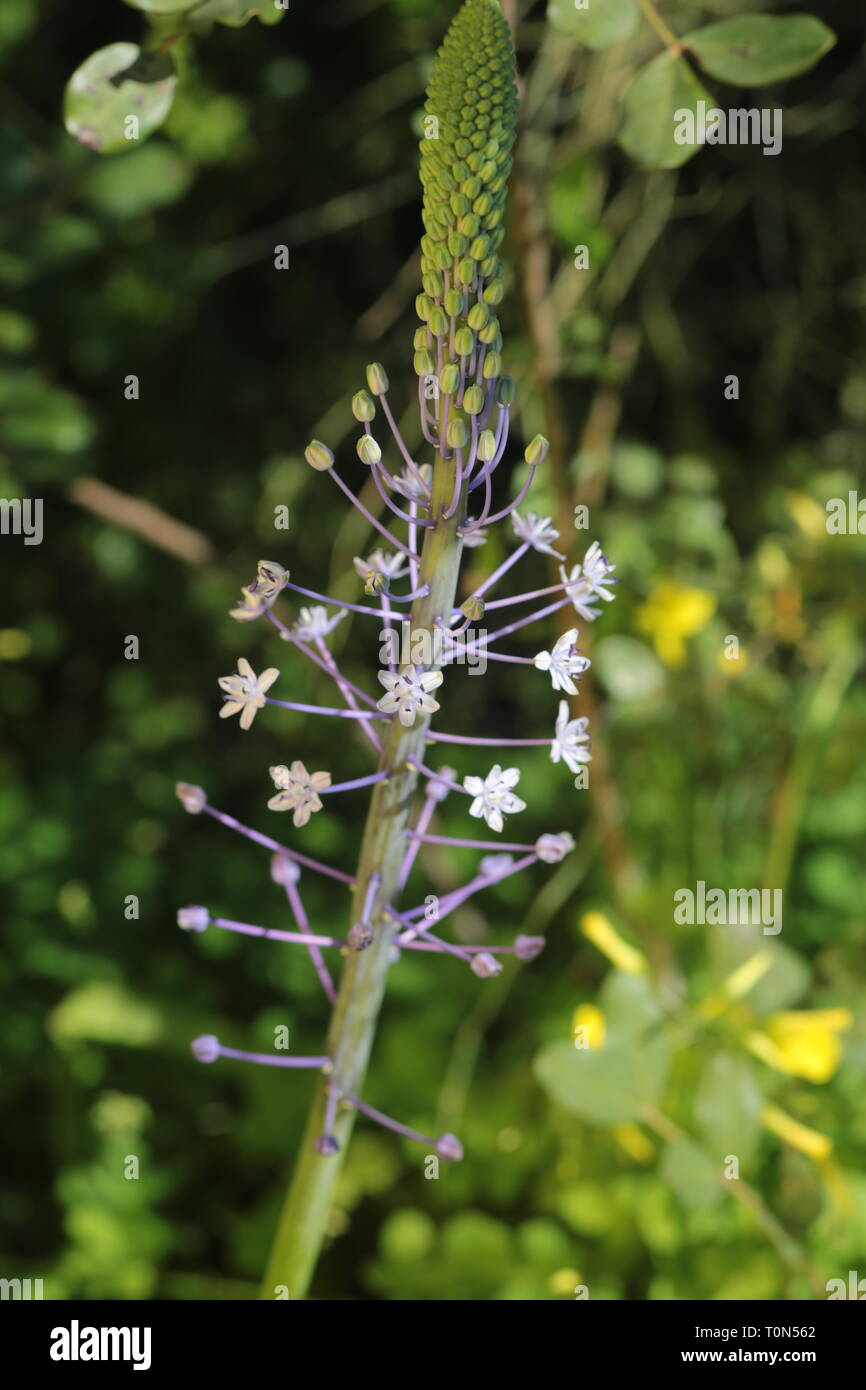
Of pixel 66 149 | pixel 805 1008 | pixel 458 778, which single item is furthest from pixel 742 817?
pixel 66 149

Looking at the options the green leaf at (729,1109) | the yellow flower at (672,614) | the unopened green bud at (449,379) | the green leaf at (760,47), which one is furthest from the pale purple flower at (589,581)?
the yellow flower at (672,614)

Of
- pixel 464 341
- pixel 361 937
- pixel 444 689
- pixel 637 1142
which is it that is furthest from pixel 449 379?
pixel 444 689

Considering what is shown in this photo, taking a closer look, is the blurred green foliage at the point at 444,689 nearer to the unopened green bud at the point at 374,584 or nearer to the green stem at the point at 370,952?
the green stem at the point at 370,952

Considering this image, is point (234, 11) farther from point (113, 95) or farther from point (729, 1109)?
point (729, 1109)

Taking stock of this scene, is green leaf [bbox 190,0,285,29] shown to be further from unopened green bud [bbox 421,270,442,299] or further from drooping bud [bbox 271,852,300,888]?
drooping bud [bbox 271,852,300,888]

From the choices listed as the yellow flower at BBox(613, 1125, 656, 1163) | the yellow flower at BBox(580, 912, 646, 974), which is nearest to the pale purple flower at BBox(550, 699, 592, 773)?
the yellow flower at BBox(580, 912, 646, 974)

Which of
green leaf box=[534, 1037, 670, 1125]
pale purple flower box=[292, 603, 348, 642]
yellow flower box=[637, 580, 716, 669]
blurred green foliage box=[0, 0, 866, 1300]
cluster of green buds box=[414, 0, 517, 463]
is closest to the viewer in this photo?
cluster of green buds box=[414, 0, 517, 463]
